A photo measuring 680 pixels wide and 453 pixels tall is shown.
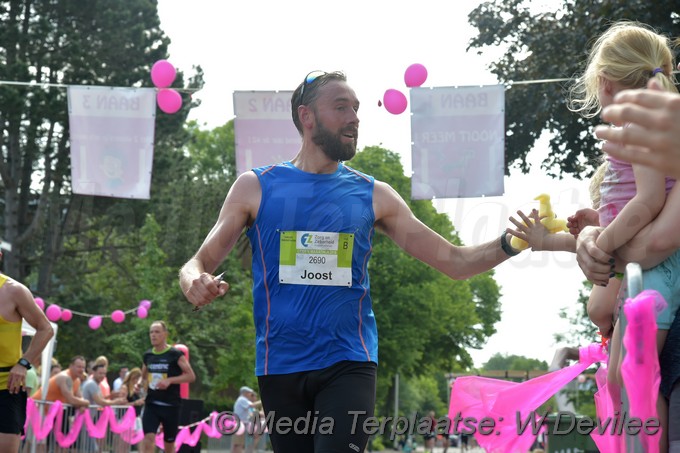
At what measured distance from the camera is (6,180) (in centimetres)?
3394

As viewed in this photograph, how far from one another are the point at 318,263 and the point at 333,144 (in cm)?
59

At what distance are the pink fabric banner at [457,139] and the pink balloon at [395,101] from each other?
12 centimetres

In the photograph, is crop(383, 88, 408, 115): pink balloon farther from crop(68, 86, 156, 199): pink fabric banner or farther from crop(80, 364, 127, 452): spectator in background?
crop(80, 364, 127, 452): spectator in background

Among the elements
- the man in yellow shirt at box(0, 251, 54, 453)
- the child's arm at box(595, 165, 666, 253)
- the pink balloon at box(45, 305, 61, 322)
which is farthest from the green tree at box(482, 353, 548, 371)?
the child's arm at box(595, 165, 666, 253)

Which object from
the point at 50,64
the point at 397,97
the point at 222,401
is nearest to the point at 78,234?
the point at 50,64

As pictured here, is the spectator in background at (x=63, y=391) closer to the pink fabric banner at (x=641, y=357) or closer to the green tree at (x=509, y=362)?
the pink fabric banner at (x=641, y=357)

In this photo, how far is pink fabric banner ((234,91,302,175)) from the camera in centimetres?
1270

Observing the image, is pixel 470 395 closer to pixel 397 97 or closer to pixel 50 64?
pixel 397 97

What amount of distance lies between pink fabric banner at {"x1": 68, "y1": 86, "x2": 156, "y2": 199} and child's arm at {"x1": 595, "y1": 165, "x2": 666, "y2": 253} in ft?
34.1

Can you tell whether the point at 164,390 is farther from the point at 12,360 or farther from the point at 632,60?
the point at 632,60

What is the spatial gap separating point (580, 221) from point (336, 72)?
1.46m

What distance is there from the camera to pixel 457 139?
12.5 m

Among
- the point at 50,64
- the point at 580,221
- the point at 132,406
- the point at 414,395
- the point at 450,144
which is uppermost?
the point at 50,64

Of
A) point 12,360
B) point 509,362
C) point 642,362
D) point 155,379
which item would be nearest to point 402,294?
point 155,379
